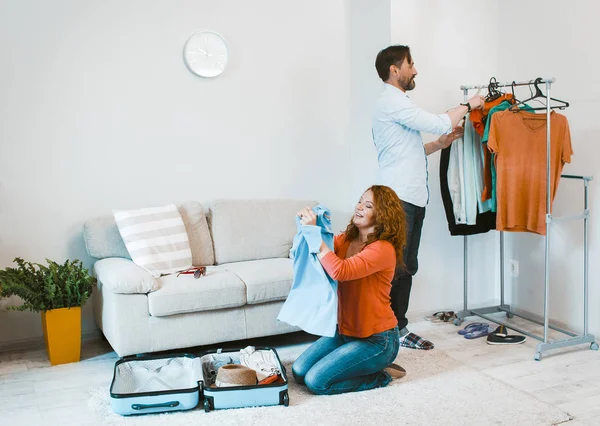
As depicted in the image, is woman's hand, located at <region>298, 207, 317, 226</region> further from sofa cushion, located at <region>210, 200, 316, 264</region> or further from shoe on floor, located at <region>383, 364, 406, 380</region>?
sofa cushion, located at <region>210, 200, 316, 264</region>

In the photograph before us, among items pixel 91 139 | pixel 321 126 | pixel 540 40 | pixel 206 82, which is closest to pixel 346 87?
pixel 321 126

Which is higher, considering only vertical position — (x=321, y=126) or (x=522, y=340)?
(x=321, y=126)

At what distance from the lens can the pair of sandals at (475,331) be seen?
403 centimetres

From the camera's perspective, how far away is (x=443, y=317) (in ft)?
14.5

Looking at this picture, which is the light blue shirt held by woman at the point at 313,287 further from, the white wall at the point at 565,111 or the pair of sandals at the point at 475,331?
the white wall at the point at 565,111

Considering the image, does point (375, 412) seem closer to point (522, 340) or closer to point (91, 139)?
point (522, 340)

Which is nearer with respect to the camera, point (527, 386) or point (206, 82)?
point (527, 386)

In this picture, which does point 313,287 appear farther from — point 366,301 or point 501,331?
point 501,331

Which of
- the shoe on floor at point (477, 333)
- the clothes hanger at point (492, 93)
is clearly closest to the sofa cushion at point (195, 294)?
the shoe on floor at point (477, 333)

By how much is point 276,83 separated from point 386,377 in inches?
83.9

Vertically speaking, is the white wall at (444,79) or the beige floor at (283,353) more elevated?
the white wall at (444,79)

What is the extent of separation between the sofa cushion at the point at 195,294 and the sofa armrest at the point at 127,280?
0.06 meters

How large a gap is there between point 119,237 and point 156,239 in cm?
26

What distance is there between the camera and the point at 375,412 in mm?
2928
